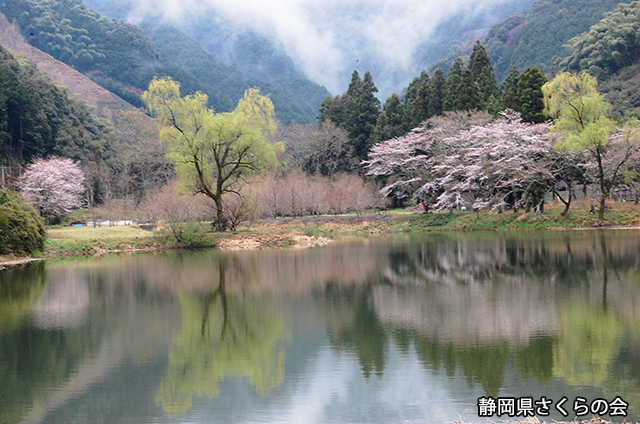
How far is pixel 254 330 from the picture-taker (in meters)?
10.3

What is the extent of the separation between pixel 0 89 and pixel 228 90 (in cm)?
7546

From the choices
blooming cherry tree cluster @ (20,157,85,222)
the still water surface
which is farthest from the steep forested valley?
the still water surface

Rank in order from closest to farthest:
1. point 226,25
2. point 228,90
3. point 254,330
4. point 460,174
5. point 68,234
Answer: point 254,330, point 68,234, point 460,174, point 228,90, point 226,25

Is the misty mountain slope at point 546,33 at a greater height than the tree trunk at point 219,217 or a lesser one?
greater

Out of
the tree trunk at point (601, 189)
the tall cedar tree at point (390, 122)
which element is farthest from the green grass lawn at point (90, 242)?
the tall cedar tree at point (390, 122)

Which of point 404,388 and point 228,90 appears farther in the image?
point 228,90

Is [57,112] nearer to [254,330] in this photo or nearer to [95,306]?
[95,306]

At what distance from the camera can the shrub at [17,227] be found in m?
23.8

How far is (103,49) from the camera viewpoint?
117625 mm

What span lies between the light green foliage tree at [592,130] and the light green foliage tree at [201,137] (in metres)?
16.8

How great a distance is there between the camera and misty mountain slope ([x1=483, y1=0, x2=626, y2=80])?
288 feet

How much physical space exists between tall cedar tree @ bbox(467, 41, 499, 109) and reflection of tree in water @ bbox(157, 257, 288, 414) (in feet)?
117

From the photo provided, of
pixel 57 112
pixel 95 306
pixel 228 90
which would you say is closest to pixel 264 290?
pixel 95 306

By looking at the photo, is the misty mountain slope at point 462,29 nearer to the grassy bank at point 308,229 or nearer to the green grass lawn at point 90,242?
the grassy bank at point 308,229
